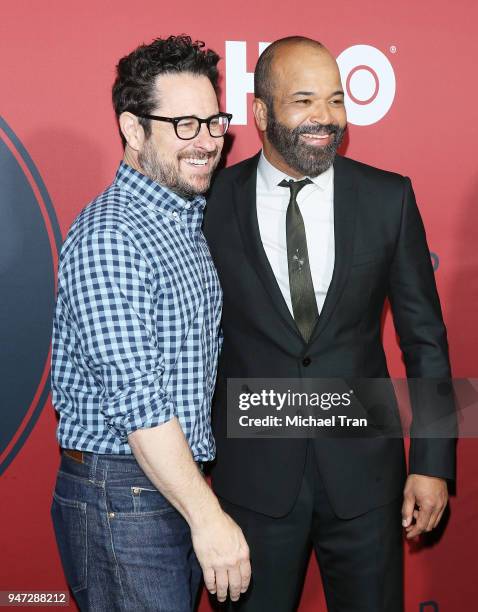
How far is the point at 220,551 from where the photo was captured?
64.4 inches

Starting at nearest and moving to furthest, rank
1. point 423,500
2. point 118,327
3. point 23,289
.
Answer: point 118,327, point 423,500, point 23,289

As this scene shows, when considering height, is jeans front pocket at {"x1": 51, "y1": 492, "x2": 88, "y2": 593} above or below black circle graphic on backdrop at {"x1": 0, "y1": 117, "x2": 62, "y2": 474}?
below

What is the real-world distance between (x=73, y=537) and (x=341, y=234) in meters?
1.03

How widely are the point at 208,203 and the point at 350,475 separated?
865 mm

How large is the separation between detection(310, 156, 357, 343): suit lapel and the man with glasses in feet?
0.95

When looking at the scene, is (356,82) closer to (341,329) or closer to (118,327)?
(341,329)

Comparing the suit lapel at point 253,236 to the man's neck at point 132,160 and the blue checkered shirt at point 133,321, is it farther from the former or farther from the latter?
the man's neck at point 132,160

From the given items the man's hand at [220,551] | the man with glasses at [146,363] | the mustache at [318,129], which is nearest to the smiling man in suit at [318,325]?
the mustache at [318,129]

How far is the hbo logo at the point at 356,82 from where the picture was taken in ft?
7.98

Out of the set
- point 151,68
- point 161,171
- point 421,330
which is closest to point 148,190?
point 161,171

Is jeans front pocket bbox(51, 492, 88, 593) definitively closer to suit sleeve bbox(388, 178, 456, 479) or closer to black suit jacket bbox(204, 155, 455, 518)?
black suit jacket bbox(204, 155, 455, 518)

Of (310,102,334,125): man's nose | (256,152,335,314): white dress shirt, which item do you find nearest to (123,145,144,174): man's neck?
(256,152,335,314): white dress shirt

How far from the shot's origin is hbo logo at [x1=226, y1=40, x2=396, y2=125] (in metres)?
2.43

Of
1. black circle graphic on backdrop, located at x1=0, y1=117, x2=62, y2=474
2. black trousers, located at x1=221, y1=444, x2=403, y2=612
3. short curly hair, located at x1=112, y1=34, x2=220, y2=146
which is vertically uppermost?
short curly hair, located at x1=112, y1=34, x2=220, y2=146
